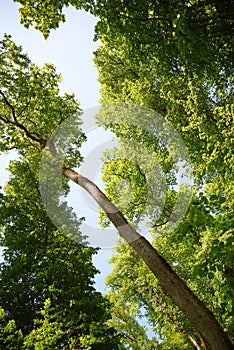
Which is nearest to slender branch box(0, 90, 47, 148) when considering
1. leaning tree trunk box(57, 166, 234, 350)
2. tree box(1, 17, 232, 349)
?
tree box(1, 17, 232, 349)

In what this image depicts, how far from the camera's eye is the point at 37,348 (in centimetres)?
739

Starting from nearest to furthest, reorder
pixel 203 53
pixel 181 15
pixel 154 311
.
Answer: pixel 181 15 → pixel 203 53 → pixel 154 311

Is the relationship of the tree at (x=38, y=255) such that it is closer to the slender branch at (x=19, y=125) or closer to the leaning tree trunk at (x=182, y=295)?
the slender branch at (x=19, y=125)

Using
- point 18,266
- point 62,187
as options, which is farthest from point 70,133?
point 18,266

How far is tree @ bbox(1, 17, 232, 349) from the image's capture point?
478 cm

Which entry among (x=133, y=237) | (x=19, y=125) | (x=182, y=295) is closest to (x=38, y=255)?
(x=19, y=125)

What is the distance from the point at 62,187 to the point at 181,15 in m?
8.44

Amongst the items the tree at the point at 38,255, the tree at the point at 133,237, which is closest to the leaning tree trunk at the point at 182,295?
the tree at the point at 133,237

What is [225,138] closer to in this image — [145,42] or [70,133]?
[145,42]

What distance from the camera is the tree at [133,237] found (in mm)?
4777

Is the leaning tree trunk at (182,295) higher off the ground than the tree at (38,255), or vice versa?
→ the tree at (38,255)

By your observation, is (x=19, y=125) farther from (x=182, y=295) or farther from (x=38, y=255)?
(x=182, y=295)

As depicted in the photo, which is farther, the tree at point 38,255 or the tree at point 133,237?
the tree at point 38,255

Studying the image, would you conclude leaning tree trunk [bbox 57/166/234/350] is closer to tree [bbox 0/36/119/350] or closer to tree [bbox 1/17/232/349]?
tree [bbox 1/17/232/349]
